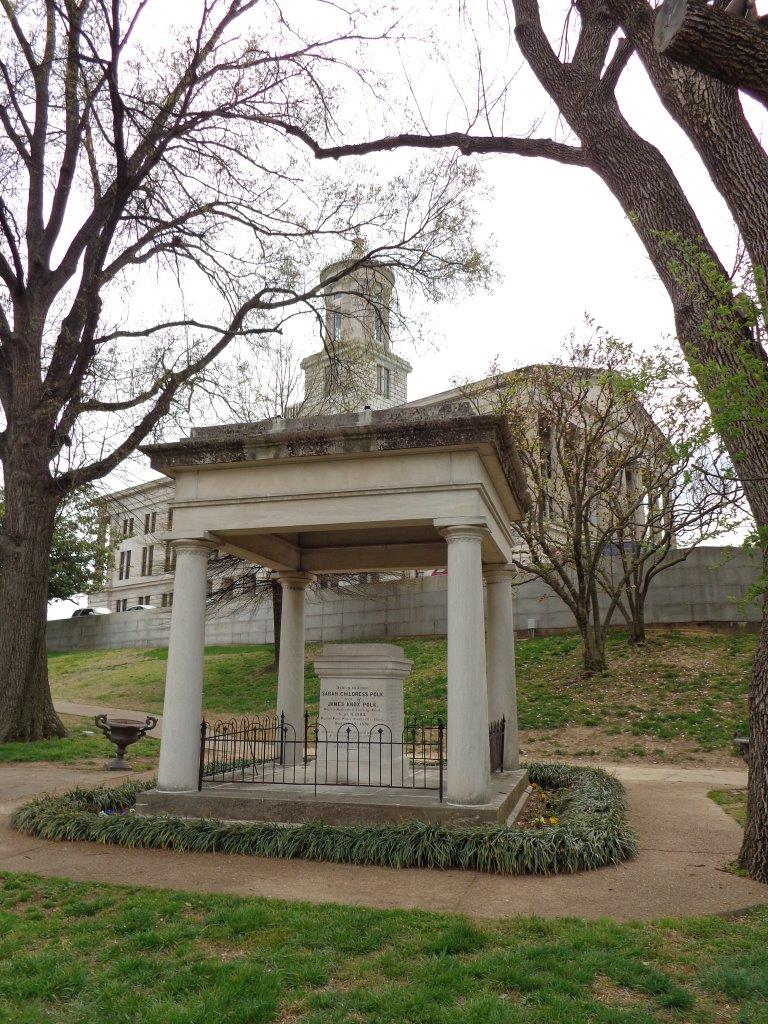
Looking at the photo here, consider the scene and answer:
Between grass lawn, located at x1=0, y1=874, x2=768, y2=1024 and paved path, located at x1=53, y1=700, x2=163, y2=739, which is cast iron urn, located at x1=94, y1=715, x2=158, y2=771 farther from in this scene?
grass lawn, located at x1=0, y1=874, x2=768, y2=1024

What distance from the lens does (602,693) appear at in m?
20.3

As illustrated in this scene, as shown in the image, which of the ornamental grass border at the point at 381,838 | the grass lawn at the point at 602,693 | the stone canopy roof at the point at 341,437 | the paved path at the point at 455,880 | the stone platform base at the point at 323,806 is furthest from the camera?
the grass lawn at the point at 602,693

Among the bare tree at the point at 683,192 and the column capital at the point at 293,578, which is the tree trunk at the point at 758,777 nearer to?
the bare tree at the point at 683,192

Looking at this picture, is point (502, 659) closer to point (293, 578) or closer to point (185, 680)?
point (293, 578)

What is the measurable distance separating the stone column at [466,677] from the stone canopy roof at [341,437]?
1.07 metres

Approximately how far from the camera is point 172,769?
9.19 metres

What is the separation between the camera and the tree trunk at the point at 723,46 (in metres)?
5.73

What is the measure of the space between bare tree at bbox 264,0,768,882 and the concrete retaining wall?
8900 millimetres

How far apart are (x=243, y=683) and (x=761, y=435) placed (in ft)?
75.5

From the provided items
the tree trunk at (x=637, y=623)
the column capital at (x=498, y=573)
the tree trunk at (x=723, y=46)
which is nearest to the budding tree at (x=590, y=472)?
the tree trunk at (x=637, y=623)

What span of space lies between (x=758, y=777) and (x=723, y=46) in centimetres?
594

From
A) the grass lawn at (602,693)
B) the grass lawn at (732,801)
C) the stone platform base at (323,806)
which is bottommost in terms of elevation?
the grass lawn at (732,801)

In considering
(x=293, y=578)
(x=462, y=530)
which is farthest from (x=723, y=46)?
(x=293, y=578)

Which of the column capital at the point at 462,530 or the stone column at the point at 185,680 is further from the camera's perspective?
the stone column at the point at 185,680
